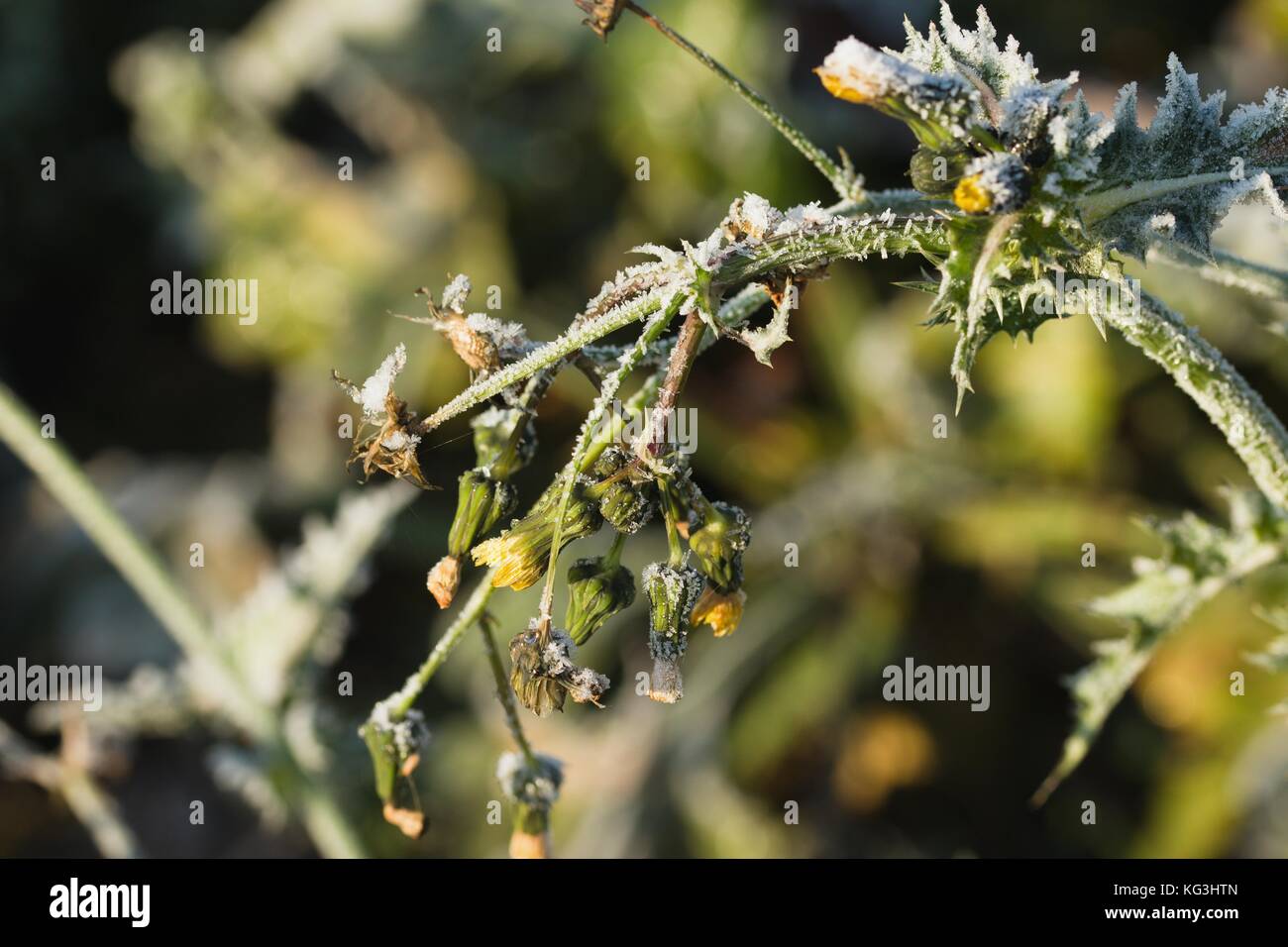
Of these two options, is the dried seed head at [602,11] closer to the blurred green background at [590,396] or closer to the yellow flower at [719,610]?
the yellow flower at [719,610]

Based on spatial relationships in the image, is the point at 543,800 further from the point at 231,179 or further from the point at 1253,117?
the point at 231,179

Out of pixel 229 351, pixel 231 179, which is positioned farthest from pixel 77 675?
pixel 231 179

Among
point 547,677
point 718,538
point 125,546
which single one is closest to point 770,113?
point 718,538

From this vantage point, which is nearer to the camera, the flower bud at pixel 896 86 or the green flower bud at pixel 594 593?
the flower bud at pixel 896 86

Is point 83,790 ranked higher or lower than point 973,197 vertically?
lower

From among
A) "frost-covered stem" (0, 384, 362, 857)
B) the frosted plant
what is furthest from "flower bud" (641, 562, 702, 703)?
"frost-covered stem" (0, 384, 362, 857)

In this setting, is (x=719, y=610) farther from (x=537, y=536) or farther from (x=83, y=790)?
(x=83, y=790)

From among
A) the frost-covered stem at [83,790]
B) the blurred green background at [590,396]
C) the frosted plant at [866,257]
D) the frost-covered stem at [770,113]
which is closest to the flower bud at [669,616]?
the frosted plant at [866,257]
